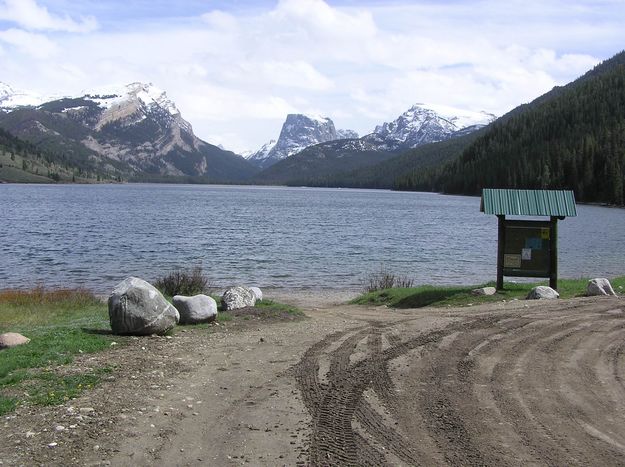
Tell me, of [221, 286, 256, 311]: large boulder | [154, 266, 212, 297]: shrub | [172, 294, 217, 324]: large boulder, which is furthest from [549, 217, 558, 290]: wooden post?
[154, 266, 212, 297]: shrub

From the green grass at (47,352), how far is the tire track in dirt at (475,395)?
179 inches

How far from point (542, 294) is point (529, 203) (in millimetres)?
3866

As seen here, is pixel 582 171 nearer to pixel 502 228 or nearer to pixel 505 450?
pixel 502 228

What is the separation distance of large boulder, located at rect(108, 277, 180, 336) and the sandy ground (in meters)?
0.57

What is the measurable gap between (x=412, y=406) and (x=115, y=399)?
531cm

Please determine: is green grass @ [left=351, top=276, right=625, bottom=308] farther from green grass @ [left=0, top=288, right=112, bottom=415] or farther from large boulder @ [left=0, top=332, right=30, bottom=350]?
large boulder @ [left=0, top=332, right=30, bottom=350]

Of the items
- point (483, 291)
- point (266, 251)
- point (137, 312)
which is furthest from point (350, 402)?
point (266, 251)


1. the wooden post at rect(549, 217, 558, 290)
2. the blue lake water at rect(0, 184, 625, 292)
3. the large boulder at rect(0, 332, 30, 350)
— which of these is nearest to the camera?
the large boulder at rect(0, 332, 30, 350)

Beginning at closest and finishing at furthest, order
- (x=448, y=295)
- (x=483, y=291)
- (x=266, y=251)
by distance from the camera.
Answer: (x=483, y=291) < (x=448, y=295) < (x=266, y=251)

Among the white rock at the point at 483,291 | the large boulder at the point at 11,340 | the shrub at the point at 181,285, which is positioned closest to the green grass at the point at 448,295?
the white rock at the point at 483,291

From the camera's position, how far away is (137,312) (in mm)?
16672

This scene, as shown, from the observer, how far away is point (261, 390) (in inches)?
472

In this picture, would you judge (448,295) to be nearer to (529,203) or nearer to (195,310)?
(529,203)

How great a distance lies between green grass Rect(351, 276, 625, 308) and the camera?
2397cm
